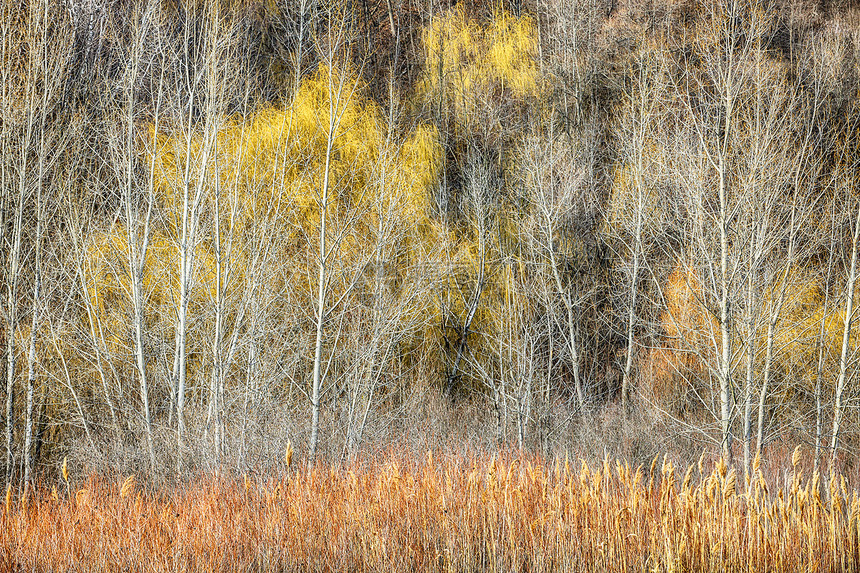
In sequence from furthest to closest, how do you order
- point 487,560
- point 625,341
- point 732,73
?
point 625,341 < point 732,73 < point 487,560

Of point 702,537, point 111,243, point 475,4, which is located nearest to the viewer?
point 702,537

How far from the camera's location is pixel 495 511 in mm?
5379

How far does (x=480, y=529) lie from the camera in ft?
18.0

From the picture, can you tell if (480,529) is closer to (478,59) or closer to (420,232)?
(420,232)

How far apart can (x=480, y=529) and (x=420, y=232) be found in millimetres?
11310

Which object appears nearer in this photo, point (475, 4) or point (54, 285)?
point (54, 285)

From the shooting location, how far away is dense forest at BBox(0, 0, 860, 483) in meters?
10.1

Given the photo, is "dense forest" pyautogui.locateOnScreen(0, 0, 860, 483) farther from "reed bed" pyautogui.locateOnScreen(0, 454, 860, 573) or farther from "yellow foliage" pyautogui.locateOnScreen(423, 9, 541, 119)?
"reed bed" pyautogui.locateOnScreen(0, 454, 860, 573)

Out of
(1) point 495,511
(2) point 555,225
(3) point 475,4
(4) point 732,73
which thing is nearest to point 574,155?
(2) point 555,225

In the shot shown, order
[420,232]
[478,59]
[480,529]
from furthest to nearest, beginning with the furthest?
1. [478,59]
2. [420,232]
3. [480,529]

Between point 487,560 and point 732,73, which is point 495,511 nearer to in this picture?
point 487,560

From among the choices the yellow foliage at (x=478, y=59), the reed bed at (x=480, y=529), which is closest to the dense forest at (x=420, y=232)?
the yellow foliage at (x=478, y=59)

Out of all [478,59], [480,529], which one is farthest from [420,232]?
[480,529]

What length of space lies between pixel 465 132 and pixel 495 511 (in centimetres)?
1496
